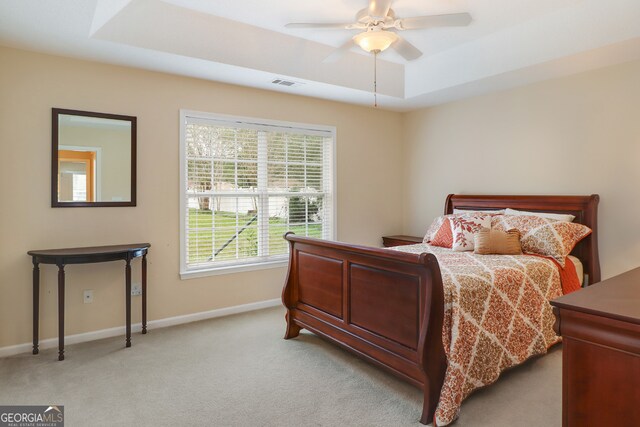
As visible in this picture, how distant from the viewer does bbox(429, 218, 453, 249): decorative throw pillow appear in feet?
12.7

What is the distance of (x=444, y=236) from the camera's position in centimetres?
392

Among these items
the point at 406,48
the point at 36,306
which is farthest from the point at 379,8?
the point at 36,306

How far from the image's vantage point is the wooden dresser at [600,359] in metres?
1.30

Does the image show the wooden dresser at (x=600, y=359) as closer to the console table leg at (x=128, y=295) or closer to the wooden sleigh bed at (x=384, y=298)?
the wooden sleigh bed at (x=384, y=298)

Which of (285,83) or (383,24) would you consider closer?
(383,24)

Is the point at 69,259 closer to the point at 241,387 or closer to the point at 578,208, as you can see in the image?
the point at 241,387

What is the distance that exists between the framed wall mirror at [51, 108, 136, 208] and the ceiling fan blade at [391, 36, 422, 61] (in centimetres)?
242

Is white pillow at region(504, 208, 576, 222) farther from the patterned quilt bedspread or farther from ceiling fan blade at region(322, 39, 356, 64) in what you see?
ceiling fan blade at region(322, 39, 356, 64)

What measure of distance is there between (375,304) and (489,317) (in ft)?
2.36

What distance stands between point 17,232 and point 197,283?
5.10 feet

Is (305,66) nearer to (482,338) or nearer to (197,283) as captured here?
(197,283)

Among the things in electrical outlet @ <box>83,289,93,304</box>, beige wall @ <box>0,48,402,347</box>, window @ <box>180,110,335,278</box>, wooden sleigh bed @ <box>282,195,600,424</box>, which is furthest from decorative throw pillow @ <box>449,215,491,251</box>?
electrical outlet @ <box>83,289,93,304</box>

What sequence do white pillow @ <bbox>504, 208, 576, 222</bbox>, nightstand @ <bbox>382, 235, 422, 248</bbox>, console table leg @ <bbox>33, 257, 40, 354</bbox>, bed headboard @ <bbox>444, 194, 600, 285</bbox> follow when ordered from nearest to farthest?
console table leg @ <bbox>33, 257, 40, 354</bbox> < bed headboard @ <bbox>444, 194, 600, 285</bbox> < white pillow @ <bbox>504, 208, 576, 222</bbox> < nightstand @ <bbox>382, 235, 422, 248</bbox>

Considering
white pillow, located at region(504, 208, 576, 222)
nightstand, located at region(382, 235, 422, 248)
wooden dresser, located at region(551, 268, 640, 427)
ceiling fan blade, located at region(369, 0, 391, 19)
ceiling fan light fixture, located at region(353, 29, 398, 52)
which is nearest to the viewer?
wooden dresser, located at region(551, 268, 640, 427)
